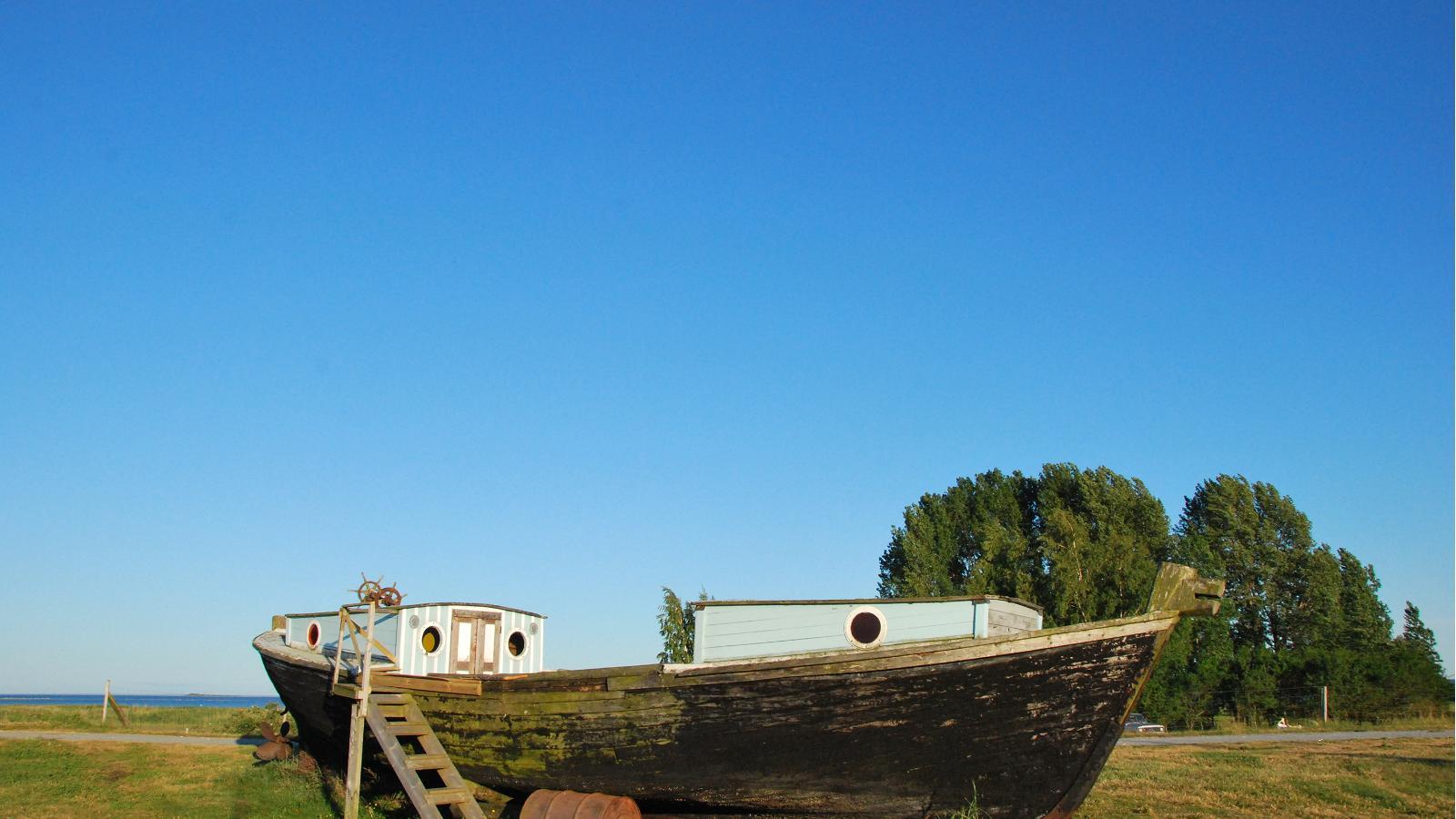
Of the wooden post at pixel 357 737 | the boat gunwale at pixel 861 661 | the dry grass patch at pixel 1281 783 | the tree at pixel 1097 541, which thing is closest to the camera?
the boat gunwale at pixel 861 661

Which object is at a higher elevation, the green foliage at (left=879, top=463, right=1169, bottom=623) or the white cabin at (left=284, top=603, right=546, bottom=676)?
the green foliage at (left=879, top=463, right=1169, bottom=623)

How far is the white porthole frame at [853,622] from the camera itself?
40.4 ft

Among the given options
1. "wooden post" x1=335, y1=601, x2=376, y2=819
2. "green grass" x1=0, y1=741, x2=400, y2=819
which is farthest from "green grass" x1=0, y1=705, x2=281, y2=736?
"wooden post" x1=335, y1=601, x2=376, y2=819

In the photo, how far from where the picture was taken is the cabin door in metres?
15.8

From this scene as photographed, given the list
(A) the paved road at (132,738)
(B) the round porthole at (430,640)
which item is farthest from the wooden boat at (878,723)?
(A) the paved road at (132,738)

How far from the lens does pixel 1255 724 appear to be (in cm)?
3403

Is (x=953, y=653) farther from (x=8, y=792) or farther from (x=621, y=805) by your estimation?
(x=8, y=792)

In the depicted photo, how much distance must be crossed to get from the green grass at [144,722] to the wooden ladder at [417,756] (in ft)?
36.6

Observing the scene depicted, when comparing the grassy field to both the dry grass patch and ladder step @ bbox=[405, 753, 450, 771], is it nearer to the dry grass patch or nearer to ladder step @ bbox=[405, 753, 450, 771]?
the dry grass patch

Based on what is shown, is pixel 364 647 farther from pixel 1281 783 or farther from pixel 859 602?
pixel 1281 783

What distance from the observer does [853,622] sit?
12.4 meters

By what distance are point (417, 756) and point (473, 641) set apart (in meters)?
2.33

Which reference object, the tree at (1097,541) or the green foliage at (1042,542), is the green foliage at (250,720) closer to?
the green foliage at (1042,542)

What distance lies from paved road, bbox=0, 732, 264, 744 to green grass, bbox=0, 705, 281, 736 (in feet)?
3.15
